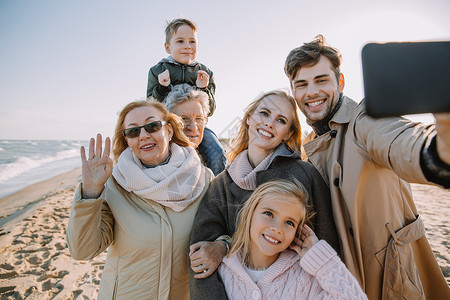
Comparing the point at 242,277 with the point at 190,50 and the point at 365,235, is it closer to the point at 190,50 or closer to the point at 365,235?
the point at 365,235

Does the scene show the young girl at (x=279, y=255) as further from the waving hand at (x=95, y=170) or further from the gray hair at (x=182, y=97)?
the gray hair at (x=182, y=97)

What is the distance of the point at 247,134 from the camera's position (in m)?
2.64

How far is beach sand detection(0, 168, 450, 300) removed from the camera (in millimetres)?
3945

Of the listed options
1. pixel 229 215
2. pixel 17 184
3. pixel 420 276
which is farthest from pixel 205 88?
pixel 17 184

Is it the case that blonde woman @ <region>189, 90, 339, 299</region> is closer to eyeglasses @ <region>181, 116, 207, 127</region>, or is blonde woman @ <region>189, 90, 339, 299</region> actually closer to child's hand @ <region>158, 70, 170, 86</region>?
eyeglasses @ <region>181, 116, 207, 127</region>

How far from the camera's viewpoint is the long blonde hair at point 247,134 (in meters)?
2.42

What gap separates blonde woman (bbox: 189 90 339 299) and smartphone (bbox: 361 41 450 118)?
4.36ft

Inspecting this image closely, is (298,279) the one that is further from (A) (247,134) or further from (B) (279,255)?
(A) (247,134)

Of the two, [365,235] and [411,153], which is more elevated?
[411,153]

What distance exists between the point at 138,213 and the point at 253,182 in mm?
986

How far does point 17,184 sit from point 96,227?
1284 cm

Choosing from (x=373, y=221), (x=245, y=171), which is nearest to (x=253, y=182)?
(x=245, y=171)

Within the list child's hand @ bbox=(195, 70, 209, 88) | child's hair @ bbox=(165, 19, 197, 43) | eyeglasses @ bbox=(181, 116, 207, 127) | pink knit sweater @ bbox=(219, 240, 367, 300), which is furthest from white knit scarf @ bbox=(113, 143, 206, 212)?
child's hair @ bbox=(165, 19, 197, 43)

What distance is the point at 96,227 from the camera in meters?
1.88
